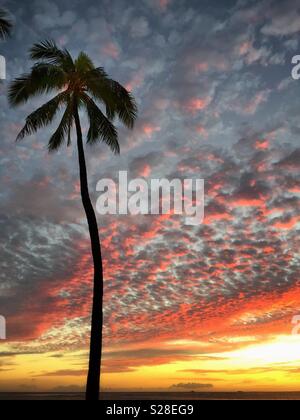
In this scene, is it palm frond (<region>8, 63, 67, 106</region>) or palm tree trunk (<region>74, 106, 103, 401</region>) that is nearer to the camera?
palm tree trunk (<region>74, 106, 103, 401</region>)

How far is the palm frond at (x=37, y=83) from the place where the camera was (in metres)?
20.9

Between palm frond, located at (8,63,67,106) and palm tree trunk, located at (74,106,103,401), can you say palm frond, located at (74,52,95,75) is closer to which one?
palm frond, located at (8,63,67,106)

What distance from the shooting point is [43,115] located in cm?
2147

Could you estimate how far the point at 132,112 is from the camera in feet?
74.2

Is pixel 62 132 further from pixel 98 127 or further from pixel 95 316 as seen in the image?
pixel 95 316

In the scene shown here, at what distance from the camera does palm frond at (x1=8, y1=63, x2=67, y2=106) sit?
2089 cm

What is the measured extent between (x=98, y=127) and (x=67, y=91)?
209 centimetres

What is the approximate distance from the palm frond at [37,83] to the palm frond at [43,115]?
50 cm

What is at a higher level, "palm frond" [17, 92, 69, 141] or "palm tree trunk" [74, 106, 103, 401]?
"palm frond" [17, 92, 69, 141]

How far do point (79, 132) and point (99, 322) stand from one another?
819cm

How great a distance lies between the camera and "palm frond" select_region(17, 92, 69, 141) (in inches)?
844

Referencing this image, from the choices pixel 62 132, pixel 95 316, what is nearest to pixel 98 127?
pixel 62 132
